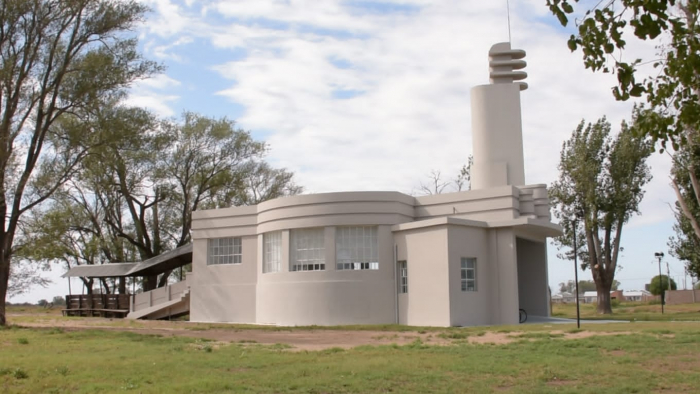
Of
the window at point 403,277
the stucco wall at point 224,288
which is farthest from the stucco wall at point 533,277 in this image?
the stucco wall at point 224,288

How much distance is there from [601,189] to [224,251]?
19764mm

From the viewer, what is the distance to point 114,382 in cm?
1179

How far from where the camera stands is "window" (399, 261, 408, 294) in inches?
1070

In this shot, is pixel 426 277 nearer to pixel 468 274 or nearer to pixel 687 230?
pixel 468 274

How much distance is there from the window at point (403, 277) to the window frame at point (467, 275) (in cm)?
225

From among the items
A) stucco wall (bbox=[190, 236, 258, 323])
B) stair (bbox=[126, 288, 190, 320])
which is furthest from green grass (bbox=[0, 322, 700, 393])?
stair (bbox=[126, 288, 190, 320])

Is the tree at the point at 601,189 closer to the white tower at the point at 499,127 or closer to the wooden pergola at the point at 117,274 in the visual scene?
the white tower at the point at 499,127

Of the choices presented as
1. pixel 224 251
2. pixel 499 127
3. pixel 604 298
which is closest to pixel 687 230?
pixel 604 298

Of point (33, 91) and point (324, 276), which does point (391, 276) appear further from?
point (33, 91)

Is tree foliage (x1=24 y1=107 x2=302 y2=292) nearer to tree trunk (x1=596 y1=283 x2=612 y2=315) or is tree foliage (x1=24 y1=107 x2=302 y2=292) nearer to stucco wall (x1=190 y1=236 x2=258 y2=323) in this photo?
stucco wall (x1=190 y1=236 x2=258 y2=323)

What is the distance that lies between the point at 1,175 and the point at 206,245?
9.82 meters

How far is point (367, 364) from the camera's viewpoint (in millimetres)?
13344

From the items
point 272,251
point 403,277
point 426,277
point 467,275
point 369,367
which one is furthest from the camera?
point 272,251

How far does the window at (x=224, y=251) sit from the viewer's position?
3209 centimetres
